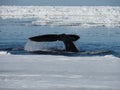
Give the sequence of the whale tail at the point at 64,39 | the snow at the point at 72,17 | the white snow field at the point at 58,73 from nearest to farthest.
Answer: the white snow field at the point at 58,73 < the whale tail at the point at 64,39 < the snow at the point at 72,17

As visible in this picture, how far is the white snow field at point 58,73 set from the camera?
9.84m

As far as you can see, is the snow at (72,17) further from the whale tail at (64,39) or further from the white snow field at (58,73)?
the white snow field at (58,73)

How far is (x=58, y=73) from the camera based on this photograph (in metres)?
11.5

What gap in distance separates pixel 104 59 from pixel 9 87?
5553 mm

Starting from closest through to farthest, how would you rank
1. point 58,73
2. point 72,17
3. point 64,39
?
point 58,73
point 64,39
point 72,17

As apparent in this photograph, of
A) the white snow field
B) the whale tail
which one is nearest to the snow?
the whale tail

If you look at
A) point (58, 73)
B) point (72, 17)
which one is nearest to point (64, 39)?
point (58, 73)

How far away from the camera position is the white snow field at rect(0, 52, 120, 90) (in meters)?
9.84

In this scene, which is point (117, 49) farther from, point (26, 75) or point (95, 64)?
point (26, 75)

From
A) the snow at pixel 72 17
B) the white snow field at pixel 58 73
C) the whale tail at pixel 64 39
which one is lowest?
the white snow field at pixel 58 73

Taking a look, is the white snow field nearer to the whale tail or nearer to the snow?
the whale tail

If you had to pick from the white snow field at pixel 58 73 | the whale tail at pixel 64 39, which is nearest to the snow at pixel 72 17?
the whale tail at pixel 64 39

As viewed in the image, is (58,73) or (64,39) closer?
(58,73)

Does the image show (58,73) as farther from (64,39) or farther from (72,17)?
(72,17)
